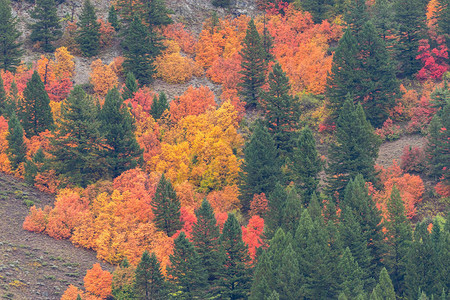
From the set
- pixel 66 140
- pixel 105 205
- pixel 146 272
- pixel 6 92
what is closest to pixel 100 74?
pixel 6 92

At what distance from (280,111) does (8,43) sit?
39.5 meters

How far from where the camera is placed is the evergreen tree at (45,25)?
132 metres

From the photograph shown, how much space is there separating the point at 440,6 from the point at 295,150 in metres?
35.1

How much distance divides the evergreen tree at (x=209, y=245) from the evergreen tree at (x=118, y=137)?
18.5 metres

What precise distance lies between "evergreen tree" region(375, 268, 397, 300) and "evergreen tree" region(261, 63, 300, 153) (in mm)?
26530

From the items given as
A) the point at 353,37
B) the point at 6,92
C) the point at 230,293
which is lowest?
the point at 230,293

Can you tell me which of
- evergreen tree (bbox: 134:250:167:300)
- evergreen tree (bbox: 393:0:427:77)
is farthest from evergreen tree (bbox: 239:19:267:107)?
evergreen tree (bbox: 134:250:167:300)

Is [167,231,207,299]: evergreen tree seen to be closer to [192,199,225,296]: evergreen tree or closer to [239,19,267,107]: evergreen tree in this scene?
[192,199,225,296]: evergreen tree

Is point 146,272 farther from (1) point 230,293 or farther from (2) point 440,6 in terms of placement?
(2) point 440,6

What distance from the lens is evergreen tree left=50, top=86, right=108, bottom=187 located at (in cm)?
10656

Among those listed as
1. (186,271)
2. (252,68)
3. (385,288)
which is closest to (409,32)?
(252,68)

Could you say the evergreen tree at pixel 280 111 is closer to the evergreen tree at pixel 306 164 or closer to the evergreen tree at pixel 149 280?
the evergreen tree at pixel 306 164

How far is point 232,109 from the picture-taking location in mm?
116438

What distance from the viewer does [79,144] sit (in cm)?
10700
